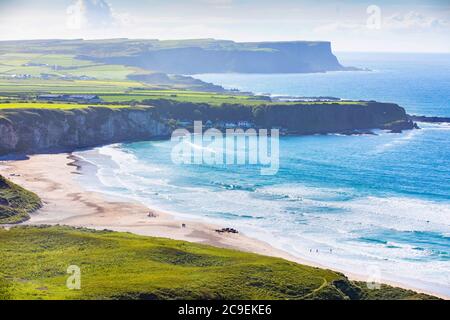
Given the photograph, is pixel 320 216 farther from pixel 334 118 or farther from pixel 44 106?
pixel 334 118

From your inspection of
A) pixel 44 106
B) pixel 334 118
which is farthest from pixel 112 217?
pixel 334 118

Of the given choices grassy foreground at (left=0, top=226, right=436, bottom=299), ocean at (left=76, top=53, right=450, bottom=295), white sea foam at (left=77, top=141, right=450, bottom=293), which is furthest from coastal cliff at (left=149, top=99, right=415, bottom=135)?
grassy foreground at (left=0, top=226, right=436, bottom=299)

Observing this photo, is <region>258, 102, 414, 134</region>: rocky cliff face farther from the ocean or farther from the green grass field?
the green grass field

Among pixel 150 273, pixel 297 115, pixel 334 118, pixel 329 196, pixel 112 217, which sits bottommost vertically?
pixel 112 217

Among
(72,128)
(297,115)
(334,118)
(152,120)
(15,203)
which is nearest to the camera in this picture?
(15,203)

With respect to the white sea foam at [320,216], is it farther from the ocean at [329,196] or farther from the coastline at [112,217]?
the coastline at [112,217]

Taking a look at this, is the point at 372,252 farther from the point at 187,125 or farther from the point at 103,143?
the point at 187,125

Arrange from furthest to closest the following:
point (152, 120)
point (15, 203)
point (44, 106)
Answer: point (152, 120)
point (44, 106)
point (15, 203)

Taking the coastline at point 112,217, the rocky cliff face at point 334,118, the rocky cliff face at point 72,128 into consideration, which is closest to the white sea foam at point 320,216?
the coastline at point 112,217
